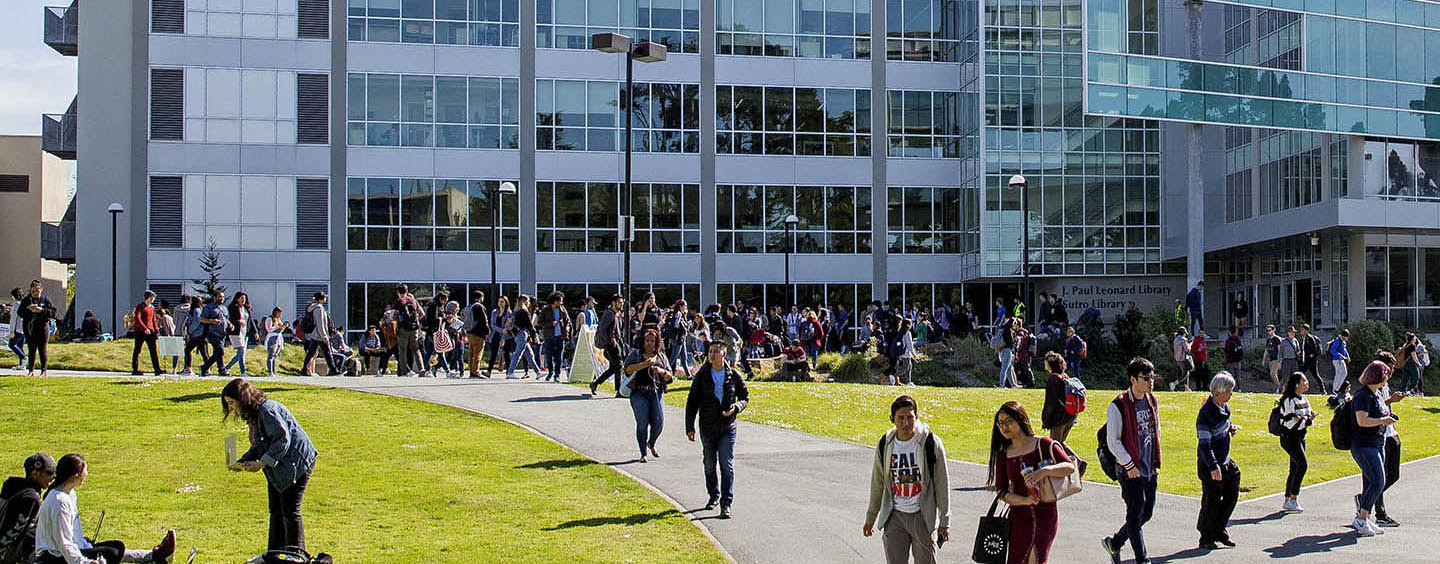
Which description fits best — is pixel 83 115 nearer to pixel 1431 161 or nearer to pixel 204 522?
pixel 204 522

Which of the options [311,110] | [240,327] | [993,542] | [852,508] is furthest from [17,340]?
[993,542]

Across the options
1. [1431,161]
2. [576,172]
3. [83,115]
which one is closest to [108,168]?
[83,115]

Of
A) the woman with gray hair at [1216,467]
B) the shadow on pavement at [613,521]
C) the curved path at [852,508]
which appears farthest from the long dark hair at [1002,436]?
the shadow on pavement at [613,521]

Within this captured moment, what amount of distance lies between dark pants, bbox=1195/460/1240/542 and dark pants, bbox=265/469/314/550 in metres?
7.33

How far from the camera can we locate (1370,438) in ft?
42.3

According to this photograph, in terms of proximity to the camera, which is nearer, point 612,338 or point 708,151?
point 612,338

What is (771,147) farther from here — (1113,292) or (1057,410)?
(1057,410)

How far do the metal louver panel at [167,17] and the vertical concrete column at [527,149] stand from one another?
994 centimetres

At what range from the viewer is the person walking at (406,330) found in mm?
25922

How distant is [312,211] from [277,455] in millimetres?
32867

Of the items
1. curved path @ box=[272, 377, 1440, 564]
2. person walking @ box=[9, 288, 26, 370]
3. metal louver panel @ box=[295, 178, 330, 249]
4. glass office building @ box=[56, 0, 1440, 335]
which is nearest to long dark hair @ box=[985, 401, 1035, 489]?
curved path @ box=[272, 377, 1440, 564]

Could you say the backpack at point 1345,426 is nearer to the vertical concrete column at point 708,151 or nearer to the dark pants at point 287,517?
the dark pants at point 287,517

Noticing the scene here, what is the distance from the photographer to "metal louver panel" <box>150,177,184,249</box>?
40.7 m

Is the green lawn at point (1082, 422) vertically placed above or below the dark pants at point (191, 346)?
below
